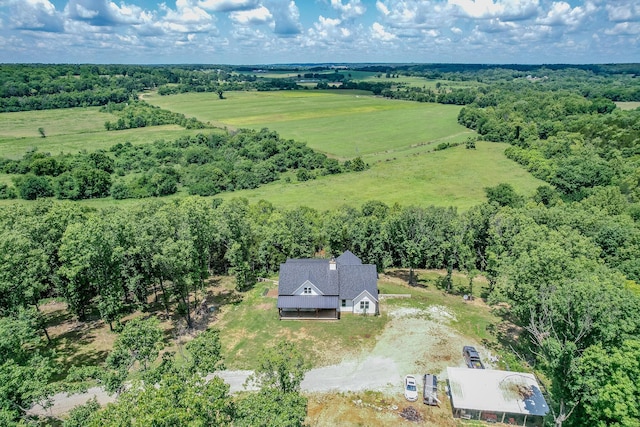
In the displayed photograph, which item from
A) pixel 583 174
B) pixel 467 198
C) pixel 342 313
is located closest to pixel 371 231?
pixel 342 313

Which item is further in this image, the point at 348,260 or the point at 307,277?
the point at 348,260

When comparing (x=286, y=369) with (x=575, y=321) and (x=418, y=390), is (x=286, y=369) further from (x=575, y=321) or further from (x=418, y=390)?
(x=575, y=321)

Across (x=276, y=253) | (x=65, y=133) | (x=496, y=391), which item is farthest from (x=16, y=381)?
(x=65, y=133)

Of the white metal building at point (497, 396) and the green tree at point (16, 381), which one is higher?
the green tree at point (16, 381)

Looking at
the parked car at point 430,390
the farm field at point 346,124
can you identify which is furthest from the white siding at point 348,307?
the farm field at point 346,124

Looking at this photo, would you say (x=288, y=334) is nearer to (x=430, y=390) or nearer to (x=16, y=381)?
(x=430, y=390)

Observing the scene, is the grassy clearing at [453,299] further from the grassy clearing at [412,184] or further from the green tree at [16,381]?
the green tree at [16,381]
